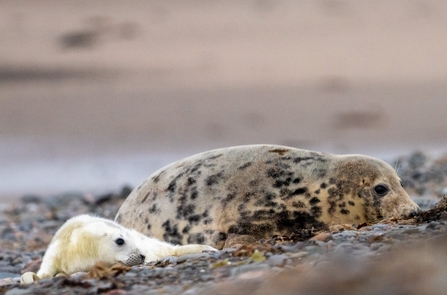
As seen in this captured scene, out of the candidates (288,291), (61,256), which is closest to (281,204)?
(61,256)

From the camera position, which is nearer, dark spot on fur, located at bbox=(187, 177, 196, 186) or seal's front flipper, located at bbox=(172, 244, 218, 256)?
seal's front flipper, located at bbox=(172, 244, 218, 256)

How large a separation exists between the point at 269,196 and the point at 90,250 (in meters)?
1.94

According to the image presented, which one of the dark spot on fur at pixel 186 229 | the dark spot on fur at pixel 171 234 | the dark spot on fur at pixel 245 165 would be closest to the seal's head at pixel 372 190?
the dark spot on fur at pixel 245 165

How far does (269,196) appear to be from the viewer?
6.80m

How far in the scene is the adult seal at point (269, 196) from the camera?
6.68 m

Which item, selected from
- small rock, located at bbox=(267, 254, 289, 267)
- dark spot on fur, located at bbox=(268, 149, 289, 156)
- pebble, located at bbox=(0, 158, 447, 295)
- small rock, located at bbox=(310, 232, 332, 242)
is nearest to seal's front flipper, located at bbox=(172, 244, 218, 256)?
pebble, located at bbox=(0, 158, 447, 295)

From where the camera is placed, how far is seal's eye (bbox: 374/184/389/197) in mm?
6707

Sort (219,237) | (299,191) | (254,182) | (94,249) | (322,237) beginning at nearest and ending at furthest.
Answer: (322,237) → (94,249) → (219,237) → (299,191) → (254,182)

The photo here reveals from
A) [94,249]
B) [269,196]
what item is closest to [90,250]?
[94,249]

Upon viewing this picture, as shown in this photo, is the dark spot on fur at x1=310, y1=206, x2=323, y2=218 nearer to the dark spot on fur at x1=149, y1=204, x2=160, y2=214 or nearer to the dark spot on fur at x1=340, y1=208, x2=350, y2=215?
the dark spot on fur at x1=340, y1=208, x2=350, y2=215

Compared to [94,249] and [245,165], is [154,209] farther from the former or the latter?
[94,249]

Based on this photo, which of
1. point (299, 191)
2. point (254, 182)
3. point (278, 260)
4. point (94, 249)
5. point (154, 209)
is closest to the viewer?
point (278, 260)

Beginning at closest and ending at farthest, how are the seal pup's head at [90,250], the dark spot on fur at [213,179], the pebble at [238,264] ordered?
1. the pebble at [238,264]
2. the seal pup's head at [90,250]
3. the dark spot on fur at [213,179]

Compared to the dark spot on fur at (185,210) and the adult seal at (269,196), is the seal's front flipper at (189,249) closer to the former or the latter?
the adult seal at (269,196)
